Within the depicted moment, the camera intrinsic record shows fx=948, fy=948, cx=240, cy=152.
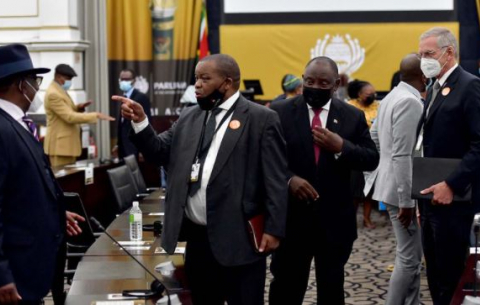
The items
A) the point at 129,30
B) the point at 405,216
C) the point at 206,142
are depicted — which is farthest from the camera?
the point at 129,30

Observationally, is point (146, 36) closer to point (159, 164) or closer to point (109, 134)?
point (109, 134)

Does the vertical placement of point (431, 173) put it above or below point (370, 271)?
above

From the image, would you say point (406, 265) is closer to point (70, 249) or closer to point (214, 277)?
point (214, 277)

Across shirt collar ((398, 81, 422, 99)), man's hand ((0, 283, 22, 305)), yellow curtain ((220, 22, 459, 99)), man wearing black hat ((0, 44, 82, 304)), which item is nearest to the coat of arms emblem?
yellow curtain ((220, 22, 459, 99))

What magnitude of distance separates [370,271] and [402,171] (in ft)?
8.65

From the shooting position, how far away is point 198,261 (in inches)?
158

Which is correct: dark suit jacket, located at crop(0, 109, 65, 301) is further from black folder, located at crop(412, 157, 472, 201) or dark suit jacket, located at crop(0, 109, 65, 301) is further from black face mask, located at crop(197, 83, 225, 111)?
black folder, located at crop(412, 157, 472, 201)

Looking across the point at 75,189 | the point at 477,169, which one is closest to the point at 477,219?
the point at 477,169

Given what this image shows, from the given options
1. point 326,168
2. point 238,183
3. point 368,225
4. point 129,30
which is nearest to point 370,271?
point 368,225

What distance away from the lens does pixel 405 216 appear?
514 cm

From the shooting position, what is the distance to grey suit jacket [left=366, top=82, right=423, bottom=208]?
16.9 ft

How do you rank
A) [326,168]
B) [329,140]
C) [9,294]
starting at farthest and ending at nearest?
[326,168] → [329,140] → [9,294]

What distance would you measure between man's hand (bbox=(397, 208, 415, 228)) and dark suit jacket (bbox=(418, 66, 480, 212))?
2.08ft

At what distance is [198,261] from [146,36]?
9239 millimetres
